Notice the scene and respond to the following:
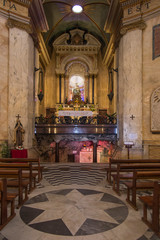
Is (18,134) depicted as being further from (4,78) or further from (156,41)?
(156,41)

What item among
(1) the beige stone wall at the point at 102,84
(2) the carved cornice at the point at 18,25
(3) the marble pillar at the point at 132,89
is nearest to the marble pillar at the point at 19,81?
(2) the carved cornice at the point at 18,25

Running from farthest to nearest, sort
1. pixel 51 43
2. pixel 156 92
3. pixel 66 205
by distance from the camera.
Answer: pixel 51 43 < pixel 156 92 < pixel 66 205

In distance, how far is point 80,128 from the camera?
10.1 metres

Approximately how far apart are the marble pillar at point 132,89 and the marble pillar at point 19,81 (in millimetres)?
4763

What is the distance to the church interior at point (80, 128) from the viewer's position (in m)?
3.20

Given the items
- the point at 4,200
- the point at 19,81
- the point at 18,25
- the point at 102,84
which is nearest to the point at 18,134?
the point at 19,81

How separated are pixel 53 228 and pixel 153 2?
32.5 ft

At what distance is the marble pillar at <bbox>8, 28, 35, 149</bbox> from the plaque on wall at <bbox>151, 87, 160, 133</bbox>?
5.97 m

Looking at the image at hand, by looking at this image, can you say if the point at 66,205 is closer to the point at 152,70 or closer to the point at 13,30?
the point at 152,70

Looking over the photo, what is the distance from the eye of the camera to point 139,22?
8.73 m

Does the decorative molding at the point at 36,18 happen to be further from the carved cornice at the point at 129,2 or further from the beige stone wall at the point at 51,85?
the beige stone wall at the point at 51,85

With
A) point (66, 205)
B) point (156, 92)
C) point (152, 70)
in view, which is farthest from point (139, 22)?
point (66, 205)

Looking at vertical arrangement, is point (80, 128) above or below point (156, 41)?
below

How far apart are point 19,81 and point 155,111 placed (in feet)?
21.6
